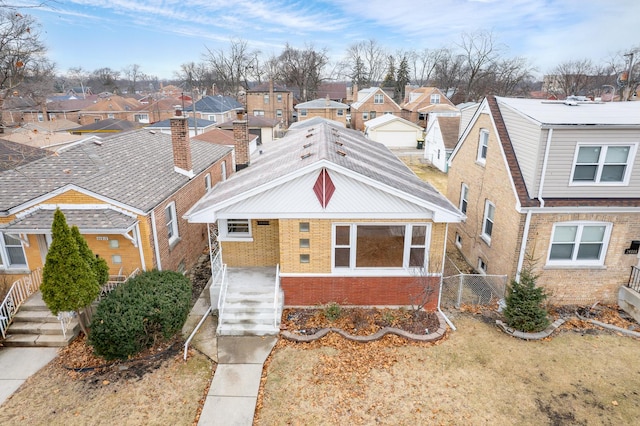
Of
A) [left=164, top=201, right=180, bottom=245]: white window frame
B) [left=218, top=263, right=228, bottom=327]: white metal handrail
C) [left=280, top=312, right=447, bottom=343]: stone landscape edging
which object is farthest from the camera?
[left=164, top=201, right=180, bottom=245]: white window frame

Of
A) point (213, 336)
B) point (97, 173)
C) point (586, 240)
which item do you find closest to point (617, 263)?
point (586, 240)

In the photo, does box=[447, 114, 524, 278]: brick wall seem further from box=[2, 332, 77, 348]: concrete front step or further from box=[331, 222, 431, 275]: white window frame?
box=[2, 332, 77, 348]: concrete front step

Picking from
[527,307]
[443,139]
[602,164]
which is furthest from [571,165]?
[443,139]

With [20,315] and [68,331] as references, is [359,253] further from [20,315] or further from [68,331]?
[20,315]

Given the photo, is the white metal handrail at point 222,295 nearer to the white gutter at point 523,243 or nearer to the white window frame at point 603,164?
the white gutter at point 523,243

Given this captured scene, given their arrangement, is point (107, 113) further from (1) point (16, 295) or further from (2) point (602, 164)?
(2) point (602, 164)

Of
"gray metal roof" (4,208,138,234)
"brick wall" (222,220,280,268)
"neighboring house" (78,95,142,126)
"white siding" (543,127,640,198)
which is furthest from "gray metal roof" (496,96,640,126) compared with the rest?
"neighboring house" (78,95,142,126)

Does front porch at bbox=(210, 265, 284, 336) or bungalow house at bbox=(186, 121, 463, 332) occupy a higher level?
bungalow house at bbox=(186, 121, 463, 332)
